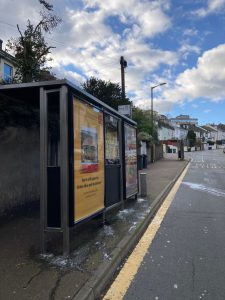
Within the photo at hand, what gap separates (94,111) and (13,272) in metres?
2.97

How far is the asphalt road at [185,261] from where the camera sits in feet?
14.5

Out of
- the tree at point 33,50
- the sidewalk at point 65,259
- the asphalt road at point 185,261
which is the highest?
the tree at point 33,50

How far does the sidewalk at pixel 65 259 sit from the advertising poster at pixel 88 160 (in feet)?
1.68

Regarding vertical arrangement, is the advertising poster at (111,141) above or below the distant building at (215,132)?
below

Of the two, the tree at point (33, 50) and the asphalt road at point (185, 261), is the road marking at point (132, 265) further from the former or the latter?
the tree at point (33, 50)

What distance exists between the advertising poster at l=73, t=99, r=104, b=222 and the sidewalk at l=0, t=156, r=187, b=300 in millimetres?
512

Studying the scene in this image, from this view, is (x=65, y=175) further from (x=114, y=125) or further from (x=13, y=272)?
(x=114, y=125)

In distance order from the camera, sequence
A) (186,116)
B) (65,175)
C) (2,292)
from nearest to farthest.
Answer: (2,292), (65,175), (186,116)

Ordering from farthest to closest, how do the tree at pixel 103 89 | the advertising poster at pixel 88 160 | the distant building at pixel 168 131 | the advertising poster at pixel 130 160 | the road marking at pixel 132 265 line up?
the distant building at pixel 168 131
the tree at pixel 103 89
the advertising poster at pixel 130 160
the advertising poster at pixel 88 160
the road marking at pixel 132 265

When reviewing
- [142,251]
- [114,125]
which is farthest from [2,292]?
[114,125]

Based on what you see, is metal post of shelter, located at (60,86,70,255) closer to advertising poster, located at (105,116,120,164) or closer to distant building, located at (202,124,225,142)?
advertising poster, located at (105,116,120,164)

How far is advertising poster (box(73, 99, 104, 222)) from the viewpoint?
5685mm

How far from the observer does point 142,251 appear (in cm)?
605

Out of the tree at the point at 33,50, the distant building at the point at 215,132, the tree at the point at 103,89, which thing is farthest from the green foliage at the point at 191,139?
the tree at the point at 33,50
